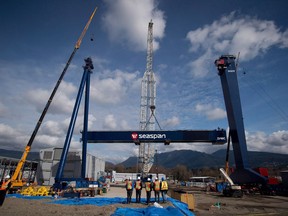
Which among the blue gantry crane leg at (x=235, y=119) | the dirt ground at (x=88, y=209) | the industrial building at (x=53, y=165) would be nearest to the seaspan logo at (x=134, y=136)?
the blue gantry crane leg at (x=235, y=119)

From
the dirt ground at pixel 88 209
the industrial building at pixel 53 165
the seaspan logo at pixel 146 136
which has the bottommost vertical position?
the dirt ground at pixel 88 209

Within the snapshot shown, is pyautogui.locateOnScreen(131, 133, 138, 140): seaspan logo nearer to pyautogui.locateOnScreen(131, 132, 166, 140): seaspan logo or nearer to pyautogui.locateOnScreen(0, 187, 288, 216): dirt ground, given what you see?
pyautogui.locateOnScreen(131, 132, 166, 140): seaspan logo

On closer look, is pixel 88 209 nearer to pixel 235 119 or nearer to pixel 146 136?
pixel 146 136

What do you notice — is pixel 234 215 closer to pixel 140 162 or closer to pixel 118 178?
pixel 140 162

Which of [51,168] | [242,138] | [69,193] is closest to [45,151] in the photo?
[51,168]

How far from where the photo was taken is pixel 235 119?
94.2 ft

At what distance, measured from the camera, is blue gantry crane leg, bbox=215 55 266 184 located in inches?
1094

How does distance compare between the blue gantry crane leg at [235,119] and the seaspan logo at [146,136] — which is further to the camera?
the seaspan logo at [146,136]

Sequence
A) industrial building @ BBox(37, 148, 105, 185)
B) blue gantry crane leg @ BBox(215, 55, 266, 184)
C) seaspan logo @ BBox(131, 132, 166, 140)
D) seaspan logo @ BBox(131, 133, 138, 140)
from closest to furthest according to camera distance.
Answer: blue gantry crane leg @ BBox(215, 55, 266, 184)
seaspan logo @ BBox(131, 132, 166, 140)
seaspan logo @ BBox(131, 133, 138, 140)
industrial building @ BBox(37, 148, 105, 185)

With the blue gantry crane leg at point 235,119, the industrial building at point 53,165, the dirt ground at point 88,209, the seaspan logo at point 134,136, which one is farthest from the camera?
the industrial building at point 53,165

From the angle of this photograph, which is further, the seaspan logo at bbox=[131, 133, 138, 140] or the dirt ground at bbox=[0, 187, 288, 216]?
the seaspan logo at bbox=[131, 133, 138, 140]

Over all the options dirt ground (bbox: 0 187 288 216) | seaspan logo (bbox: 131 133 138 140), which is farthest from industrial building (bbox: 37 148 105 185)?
dirt ground (bbox: 0 187 288 216)

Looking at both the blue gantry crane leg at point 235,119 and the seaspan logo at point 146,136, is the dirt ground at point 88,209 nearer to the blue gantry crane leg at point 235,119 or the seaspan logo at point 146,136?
the blue gantry crane leg at point 235,119

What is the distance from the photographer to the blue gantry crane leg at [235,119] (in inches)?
1094
